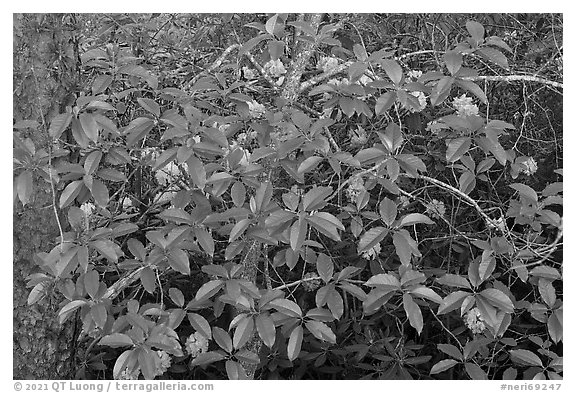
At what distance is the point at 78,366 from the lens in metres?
2.08

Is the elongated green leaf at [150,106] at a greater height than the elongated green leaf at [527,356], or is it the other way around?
the elongated green leaf at [150,106]

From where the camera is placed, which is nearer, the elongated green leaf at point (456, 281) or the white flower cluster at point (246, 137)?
the elongated green leaf at point (456, 281)

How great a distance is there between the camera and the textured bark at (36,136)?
1.86 meters

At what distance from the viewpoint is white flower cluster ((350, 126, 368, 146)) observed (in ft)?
6.50

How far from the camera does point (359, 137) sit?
201cm

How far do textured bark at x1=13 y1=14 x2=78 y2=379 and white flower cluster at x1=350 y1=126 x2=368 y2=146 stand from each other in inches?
33.0

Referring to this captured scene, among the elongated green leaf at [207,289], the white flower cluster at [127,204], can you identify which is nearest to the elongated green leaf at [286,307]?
the elongated green leaf at [207,289]

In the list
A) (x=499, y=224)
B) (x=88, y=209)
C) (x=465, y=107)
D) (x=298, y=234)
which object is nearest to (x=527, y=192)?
(x=499, y=224)

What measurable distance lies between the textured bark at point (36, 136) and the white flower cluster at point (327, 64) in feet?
2.36

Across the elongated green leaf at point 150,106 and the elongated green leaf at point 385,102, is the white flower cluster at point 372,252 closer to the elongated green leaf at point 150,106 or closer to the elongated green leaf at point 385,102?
the elongated green leaf at point 385,102

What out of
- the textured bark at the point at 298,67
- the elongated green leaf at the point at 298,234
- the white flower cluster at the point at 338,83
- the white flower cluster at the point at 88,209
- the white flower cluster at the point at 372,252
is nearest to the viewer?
the elongated green leaf at the point at 298,234

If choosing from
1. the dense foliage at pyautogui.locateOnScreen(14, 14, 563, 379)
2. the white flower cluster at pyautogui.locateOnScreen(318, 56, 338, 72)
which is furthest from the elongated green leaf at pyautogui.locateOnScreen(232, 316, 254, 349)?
the white flower cluster at pyautogui.locateOnScreen(318, 56, 338, 72)

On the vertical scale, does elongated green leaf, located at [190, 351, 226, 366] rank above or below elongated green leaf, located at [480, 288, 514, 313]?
below

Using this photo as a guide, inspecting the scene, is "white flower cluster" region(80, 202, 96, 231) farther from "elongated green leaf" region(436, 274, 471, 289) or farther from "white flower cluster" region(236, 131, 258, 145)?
"elongated green leaf" region(436, 274, 471, 289)
